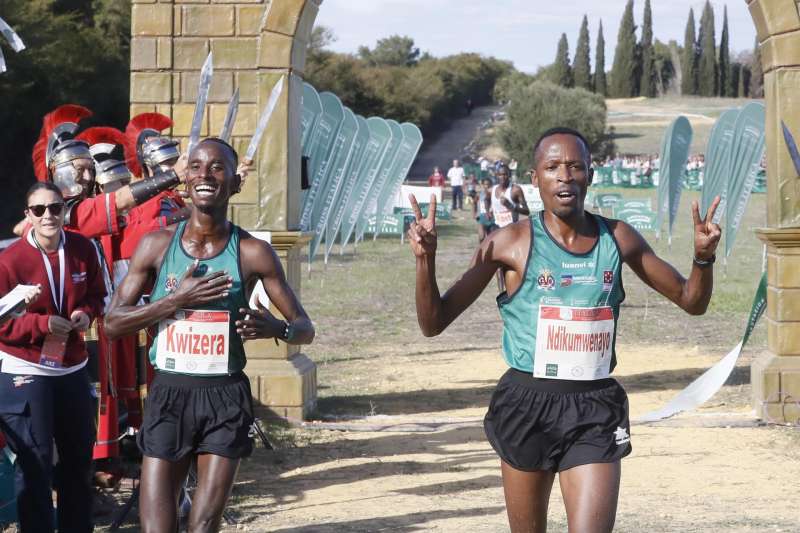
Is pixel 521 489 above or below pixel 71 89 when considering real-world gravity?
below

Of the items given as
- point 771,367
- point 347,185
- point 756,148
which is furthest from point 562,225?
point 347,185

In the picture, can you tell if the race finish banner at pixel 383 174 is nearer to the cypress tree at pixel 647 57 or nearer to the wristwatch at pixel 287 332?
the wristwatch at pixel 287 332

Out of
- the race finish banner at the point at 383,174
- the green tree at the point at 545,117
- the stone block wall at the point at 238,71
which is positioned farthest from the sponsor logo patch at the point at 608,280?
the green tree at the point at 545,117

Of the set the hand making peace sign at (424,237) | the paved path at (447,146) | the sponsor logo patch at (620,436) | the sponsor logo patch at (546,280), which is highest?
the paved path at (447,146)

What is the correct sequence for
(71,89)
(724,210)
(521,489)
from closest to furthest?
(521,489) → (724,210) → (71,89)

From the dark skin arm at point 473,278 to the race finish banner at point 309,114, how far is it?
10078 millimetres

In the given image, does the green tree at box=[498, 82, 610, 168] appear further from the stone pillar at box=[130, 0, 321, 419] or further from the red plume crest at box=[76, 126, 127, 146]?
the red plume crest at box=[76, 126, 127, 146]

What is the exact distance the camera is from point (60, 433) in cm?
560

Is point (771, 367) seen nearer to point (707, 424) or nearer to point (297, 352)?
point (707, 424)

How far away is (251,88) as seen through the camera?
30.8 ft

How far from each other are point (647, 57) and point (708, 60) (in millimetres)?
4780

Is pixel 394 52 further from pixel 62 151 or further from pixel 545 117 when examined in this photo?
pixel 62 151

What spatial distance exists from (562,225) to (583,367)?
1.72 feet

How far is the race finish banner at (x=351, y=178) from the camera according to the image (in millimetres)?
19391
